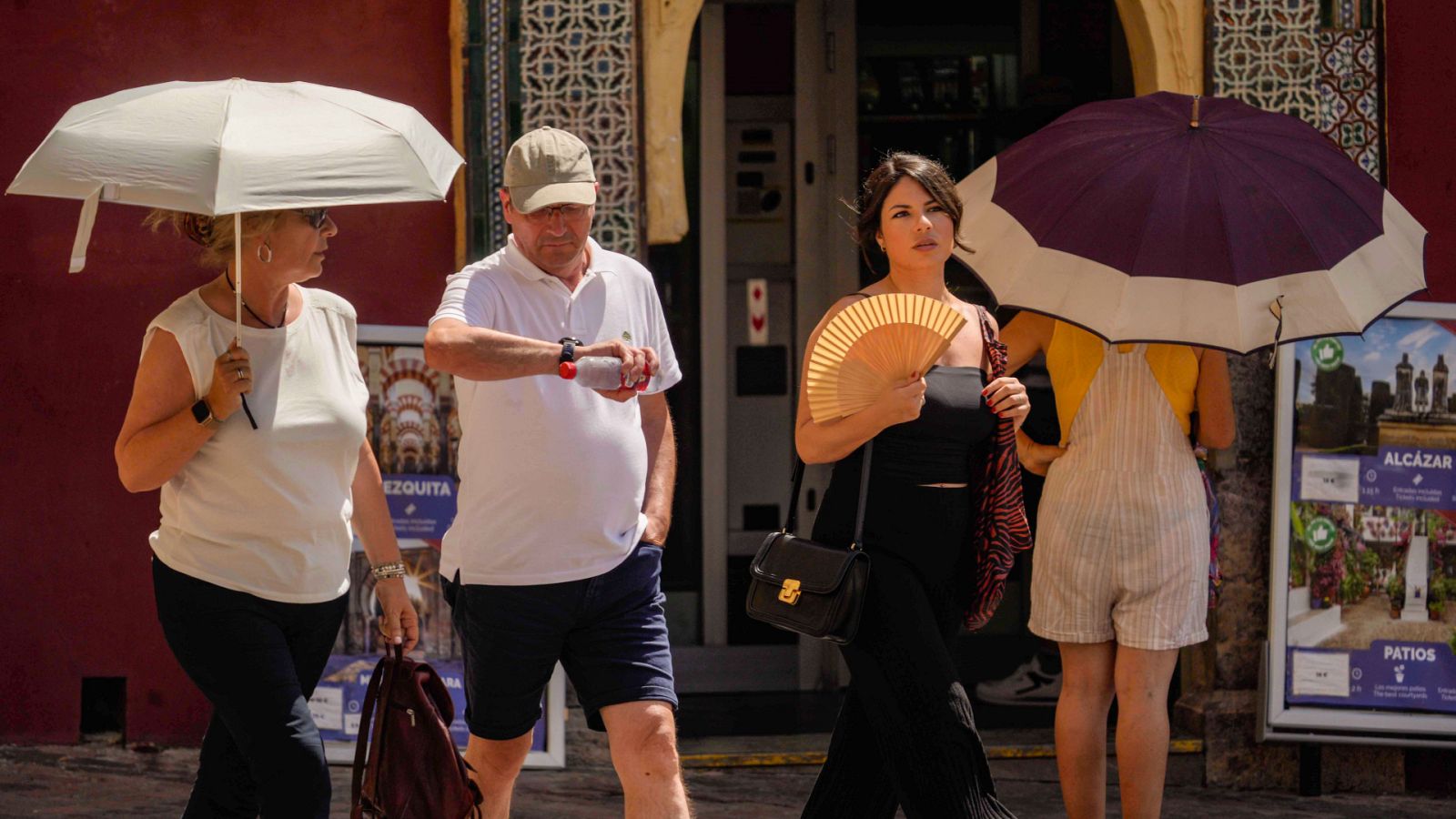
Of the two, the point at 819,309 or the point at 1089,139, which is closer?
the point at 1089,139

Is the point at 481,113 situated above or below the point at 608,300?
above

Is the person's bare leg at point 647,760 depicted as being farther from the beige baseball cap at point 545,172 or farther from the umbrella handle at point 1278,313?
the umbrella handle at point 1278,313

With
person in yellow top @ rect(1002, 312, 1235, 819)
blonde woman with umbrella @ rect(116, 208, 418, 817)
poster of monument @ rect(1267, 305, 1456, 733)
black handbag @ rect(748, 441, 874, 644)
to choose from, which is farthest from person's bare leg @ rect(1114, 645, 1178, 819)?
blonde woman with umbrella @ rect(116, 208, 418, 817)

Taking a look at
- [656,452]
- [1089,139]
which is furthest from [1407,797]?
[656,452]

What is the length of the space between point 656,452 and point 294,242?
95 cm

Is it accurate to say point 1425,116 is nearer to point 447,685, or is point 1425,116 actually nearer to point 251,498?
point 447,685

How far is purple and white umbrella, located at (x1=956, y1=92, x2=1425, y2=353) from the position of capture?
454 centimetres

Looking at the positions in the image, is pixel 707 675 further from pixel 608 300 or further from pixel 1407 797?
pixel 608 300

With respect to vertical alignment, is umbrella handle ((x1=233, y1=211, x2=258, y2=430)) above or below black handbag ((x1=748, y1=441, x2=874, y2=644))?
above

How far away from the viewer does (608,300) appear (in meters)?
4.03

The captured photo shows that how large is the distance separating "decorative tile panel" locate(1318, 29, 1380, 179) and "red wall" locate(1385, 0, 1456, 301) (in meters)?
0.15

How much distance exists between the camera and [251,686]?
3650mm

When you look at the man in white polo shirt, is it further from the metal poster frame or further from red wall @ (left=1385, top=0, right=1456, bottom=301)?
red wall @ (left=1385, top=0, right=1456, bottom=301)

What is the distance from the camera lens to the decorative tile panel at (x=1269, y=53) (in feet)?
20.2
